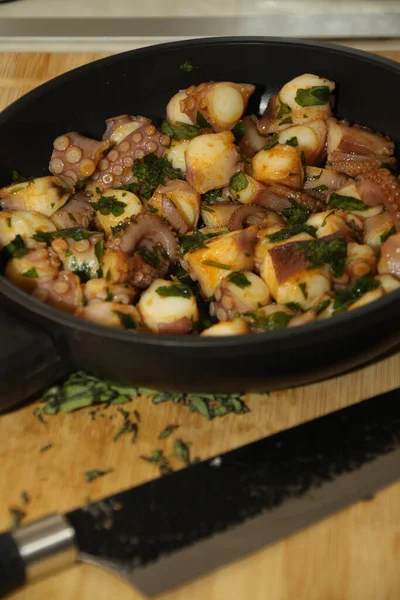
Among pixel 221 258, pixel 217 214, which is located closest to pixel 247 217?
pixel 217 214

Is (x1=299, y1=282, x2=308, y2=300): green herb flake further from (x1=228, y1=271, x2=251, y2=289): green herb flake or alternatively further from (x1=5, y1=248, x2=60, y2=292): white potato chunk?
(x1=5, y1=248, x2=60, y2=292): white potato chunk

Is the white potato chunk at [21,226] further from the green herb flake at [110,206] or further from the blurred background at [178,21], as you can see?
the blurred background at [178,21]

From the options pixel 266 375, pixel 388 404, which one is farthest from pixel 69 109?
pixel 388 404

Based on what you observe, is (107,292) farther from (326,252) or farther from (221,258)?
(326,252)

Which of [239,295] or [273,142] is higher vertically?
[273,142]

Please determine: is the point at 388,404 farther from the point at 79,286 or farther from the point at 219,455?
the point at 79,286

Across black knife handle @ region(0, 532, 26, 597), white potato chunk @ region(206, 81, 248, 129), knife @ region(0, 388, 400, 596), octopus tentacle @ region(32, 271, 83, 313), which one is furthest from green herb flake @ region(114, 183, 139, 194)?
black knife handle @ region(0, 532, 26, 597)

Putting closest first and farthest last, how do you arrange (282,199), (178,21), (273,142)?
(282,199), (273,142), (178,21)
